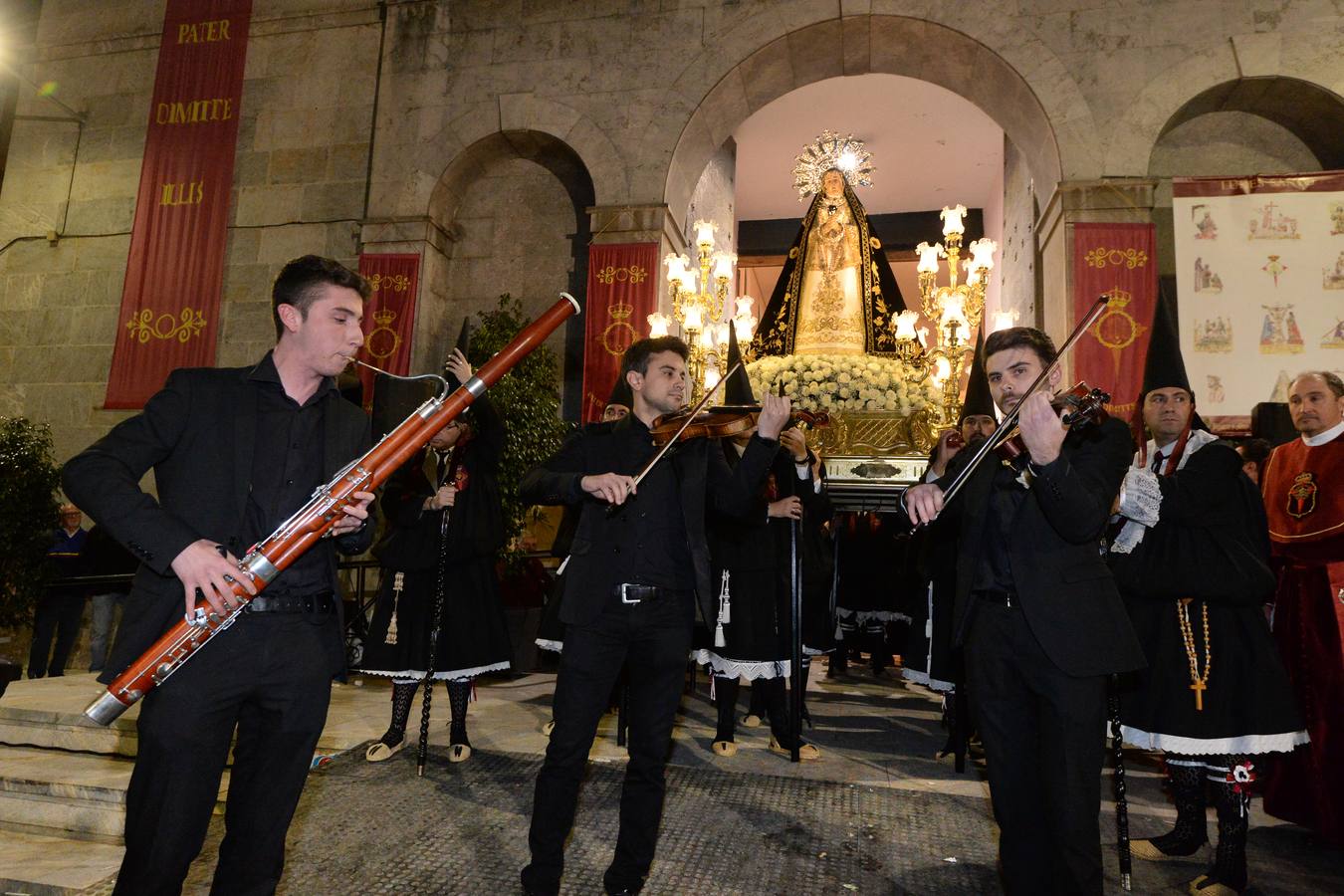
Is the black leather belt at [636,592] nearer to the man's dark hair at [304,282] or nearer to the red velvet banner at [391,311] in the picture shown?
the man's dark hair at [304,282]

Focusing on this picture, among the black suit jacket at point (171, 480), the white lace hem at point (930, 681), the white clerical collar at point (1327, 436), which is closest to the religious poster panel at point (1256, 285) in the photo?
the white clerical collar at point (1327, 436)

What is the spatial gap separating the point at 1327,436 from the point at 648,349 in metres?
3.36

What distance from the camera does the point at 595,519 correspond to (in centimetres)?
287

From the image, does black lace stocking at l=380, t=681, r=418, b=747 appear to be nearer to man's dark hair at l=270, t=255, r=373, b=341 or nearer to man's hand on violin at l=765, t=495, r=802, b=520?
man's hand on violin at l=765, t=495, r=802, b=520

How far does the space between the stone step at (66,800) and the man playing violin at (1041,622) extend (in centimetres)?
354

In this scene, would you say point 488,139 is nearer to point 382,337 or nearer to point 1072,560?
point 382,337

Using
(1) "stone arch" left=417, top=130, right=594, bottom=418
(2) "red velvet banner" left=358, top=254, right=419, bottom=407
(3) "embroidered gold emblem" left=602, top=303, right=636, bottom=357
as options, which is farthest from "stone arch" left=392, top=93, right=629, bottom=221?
(3) "embroidered gold emblem" left=602, top=303, right=636, bottom=357

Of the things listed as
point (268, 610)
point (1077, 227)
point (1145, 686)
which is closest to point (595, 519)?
point (268, 610)

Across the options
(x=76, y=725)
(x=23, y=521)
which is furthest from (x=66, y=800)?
(x=23, y=521)

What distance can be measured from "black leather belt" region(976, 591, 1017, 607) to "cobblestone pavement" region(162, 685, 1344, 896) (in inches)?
47.5

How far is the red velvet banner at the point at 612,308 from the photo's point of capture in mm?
8586

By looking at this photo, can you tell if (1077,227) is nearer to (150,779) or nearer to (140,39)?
(150,779)

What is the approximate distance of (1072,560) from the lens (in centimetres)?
230

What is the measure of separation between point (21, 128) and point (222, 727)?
12.7 metres
